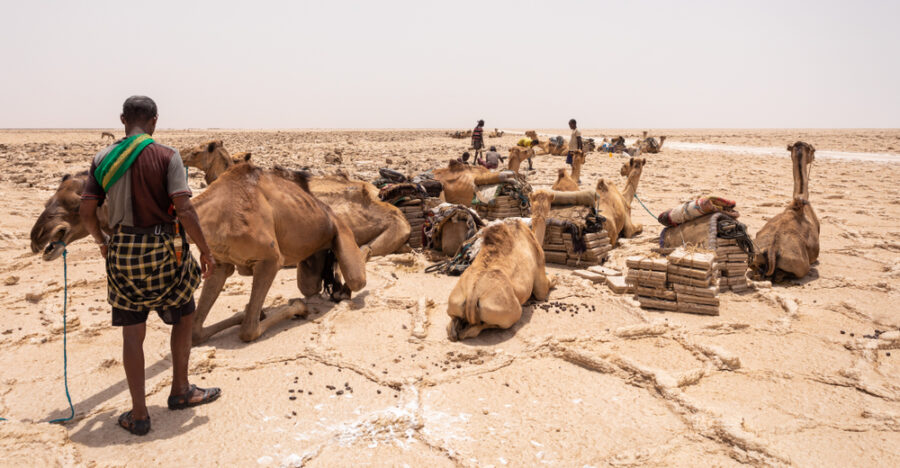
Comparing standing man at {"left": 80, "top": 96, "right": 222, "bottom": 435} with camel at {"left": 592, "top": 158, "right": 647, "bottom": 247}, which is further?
camel at {"left": 592, "top": 158, "right": 647, "bottom": 247}

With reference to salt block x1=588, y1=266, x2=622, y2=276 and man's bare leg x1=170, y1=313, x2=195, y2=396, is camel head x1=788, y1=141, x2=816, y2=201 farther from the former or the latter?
man's bare leg x1=170, y1=313, x2=195, y2=396

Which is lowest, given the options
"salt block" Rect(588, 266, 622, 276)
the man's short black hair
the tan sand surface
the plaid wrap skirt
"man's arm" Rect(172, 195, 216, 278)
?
the tan sand surface

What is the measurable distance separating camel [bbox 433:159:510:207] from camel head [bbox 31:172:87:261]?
759 cm

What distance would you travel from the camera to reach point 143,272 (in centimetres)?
359

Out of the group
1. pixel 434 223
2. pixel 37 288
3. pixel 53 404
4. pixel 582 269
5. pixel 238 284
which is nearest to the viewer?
pixel 53 404

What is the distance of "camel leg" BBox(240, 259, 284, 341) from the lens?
17.9 feet

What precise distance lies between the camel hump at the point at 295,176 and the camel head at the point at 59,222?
82.3 inches

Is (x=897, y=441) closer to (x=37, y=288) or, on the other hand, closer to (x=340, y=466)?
(x=340, y=466)

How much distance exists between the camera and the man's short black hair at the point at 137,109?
11.6 feet

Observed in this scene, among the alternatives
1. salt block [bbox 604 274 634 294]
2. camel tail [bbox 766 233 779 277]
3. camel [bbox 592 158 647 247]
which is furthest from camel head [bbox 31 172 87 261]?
camel tail [bbox 766 233 779 277]

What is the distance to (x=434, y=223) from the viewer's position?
368 inches

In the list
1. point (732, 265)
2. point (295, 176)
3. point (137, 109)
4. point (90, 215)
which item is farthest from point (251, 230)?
point (732, 265)

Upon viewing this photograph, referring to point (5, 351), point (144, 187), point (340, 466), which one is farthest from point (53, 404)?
point (340, 466)

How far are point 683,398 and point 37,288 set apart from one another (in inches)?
311
